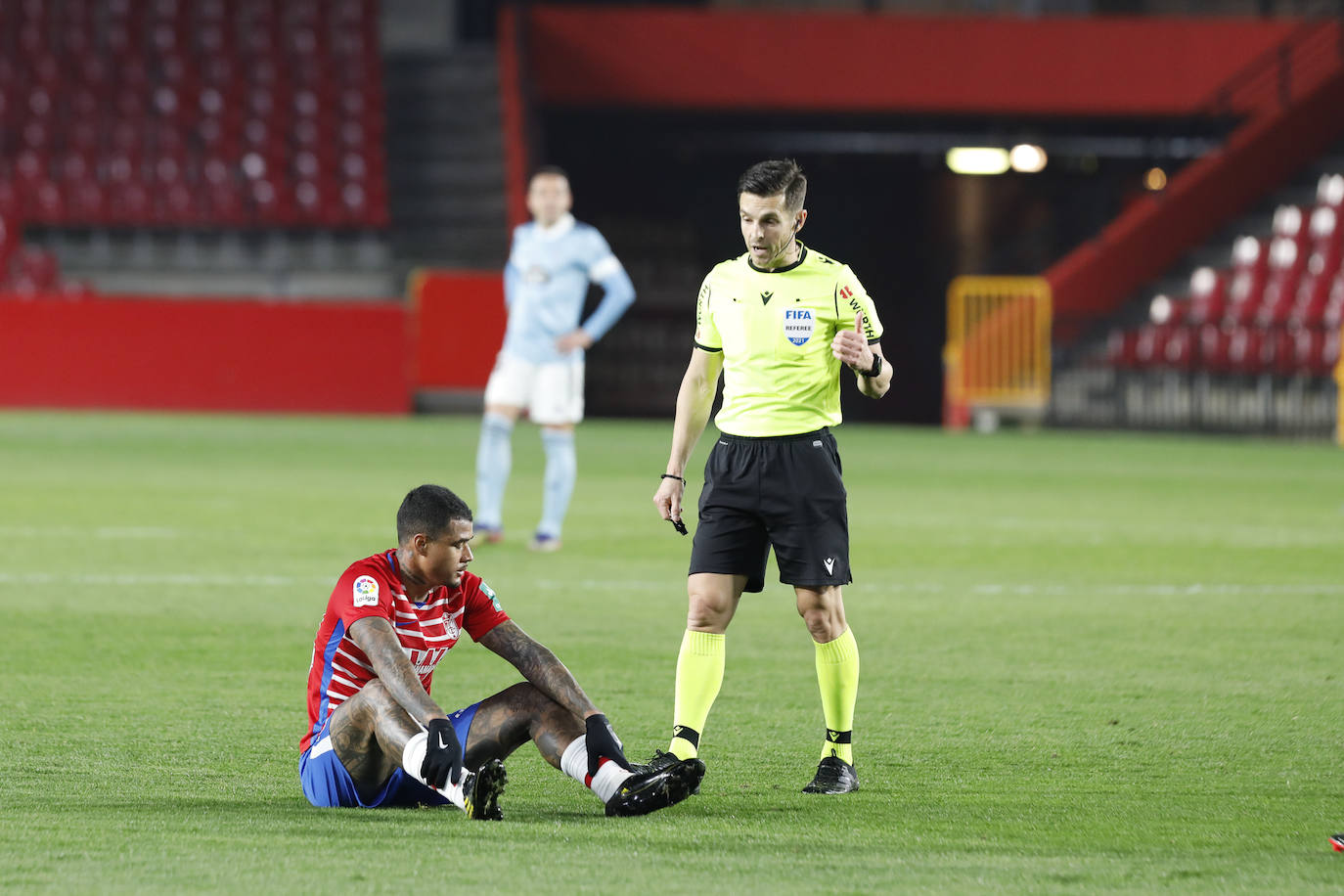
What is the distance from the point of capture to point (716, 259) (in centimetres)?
2905

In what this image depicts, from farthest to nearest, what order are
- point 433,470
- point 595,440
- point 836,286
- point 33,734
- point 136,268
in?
point 136,268
point 595,440
point 433,470
point 33,734
point 836,286

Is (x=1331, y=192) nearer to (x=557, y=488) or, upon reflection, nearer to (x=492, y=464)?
(x=557, y=488)

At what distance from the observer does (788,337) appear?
5230 mm

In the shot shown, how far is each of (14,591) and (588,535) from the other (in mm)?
3766

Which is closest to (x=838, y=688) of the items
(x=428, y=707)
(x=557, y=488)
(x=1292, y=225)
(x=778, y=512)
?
(x=778, y=512)

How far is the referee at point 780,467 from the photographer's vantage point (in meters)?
5.14

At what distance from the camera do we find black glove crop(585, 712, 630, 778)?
185 inches

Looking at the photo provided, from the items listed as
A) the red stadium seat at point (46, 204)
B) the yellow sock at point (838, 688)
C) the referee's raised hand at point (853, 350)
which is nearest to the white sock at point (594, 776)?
the yellow sock at point (838, 688)

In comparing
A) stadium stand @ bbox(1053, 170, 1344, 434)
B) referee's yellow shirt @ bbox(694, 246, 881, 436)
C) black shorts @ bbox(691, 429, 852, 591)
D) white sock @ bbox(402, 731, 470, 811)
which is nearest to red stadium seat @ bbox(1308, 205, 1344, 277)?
stadium stand @ bbox(1053, 170, 1344, 434)

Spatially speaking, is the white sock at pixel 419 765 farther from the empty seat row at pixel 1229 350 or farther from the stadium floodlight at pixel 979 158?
the stadium floodlight at pixel 979 158

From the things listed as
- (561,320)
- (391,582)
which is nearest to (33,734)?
(391,582)

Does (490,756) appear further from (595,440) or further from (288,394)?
(288,394)

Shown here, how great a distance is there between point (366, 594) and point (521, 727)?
521 millimetres

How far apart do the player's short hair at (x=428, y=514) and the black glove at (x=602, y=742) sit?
0.57 metres
